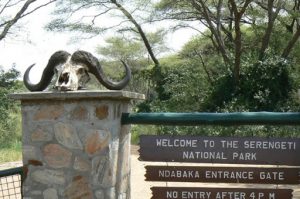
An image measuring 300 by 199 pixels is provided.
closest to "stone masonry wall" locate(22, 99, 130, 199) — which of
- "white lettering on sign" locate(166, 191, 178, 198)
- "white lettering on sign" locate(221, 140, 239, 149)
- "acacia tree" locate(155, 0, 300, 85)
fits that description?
"white lettering on sign" locate(166, 191, 178, 198)

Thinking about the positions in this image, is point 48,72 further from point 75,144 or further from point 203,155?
point 203,155

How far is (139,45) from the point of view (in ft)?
119

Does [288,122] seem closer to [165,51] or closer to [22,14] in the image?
[22,14]

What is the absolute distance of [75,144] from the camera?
400 centimetres

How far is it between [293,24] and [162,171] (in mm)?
19328

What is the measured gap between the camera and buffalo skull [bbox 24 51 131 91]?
404cm

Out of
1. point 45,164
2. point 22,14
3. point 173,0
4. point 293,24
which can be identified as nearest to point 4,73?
point 22,14

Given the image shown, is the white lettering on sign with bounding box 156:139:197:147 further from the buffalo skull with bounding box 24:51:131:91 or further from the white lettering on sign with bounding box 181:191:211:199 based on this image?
the buffalo skull with bounding box 24:51:131:91

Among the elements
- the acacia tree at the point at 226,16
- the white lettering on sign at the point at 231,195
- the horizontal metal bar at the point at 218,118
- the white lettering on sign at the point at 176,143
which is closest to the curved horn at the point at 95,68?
the horizontal metal bar at the point at 218,118

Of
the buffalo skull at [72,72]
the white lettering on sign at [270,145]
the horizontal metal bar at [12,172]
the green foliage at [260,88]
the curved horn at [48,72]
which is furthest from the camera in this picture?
the green foliage at [260,88]

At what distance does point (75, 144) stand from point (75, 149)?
40 mm

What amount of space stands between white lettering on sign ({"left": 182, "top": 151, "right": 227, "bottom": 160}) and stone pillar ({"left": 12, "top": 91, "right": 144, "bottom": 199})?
0.58 metres

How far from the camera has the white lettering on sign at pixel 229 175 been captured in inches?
146

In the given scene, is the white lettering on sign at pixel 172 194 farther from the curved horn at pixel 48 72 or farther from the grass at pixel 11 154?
the grass at pixel 11 154
